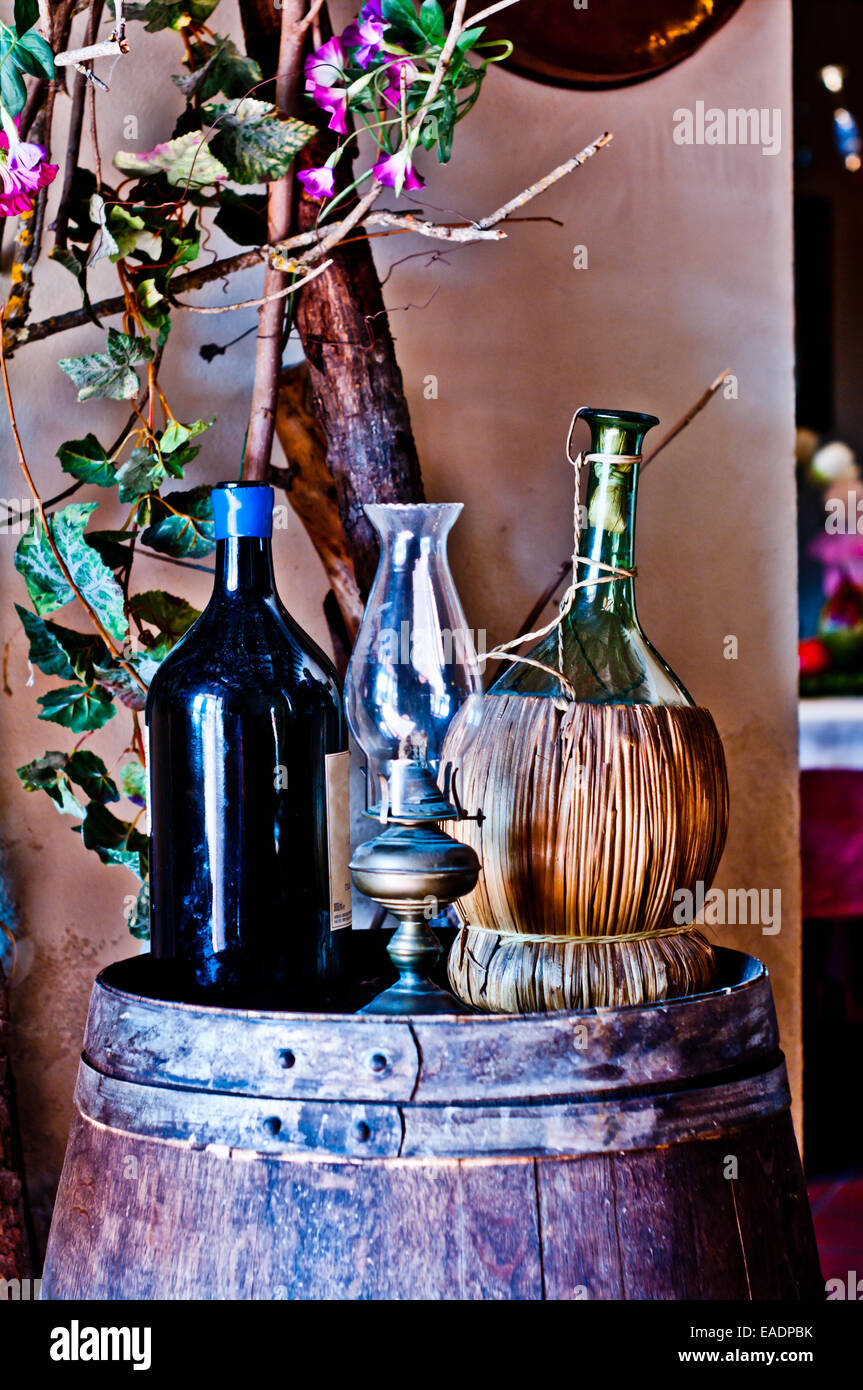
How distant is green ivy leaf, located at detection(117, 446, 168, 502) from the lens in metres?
1.01

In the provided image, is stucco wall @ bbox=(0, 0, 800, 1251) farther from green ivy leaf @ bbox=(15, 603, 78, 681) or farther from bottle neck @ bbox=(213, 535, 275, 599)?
bottle neck @ bbox=(213, 535, 275, 599)

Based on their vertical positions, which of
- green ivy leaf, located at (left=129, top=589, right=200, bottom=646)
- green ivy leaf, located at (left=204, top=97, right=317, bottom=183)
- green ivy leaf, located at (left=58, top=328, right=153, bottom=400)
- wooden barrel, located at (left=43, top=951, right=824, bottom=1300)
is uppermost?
green ivy leaf, located at (left=204, top=97, right=317, bottom=183)

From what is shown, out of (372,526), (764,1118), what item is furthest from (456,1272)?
(372,526)

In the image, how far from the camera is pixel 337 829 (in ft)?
2.84

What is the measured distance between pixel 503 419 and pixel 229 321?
31cm

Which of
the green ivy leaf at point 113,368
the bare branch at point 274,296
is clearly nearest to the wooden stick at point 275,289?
the bare branch at point 274,296

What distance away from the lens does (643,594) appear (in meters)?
1.42

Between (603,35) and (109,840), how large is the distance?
100 cm

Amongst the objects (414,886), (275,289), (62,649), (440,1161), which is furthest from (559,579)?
(440,1161)

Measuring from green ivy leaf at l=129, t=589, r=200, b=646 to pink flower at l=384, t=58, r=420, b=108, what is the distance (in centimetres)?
44

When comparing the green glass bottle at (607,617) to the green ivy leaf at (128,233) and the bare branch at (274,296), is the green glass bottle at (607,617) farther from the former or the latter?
the green ivy leaf at (128,233)

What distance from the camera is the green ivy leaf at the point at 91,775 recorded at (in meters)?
1.08

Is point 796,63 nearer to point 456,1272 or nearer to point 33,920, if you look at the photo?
point 33,920

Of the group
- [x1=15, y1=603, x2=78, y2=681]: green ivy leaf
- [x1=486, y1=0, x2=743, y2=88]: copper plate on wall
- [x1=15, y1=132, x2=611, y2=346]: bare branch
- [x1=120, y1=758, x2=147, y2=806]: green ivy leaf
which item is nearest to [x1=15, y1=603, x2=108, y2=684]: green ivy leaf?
[x1=15, y1=603, x2=78, y2=681]: green ivy leaf
